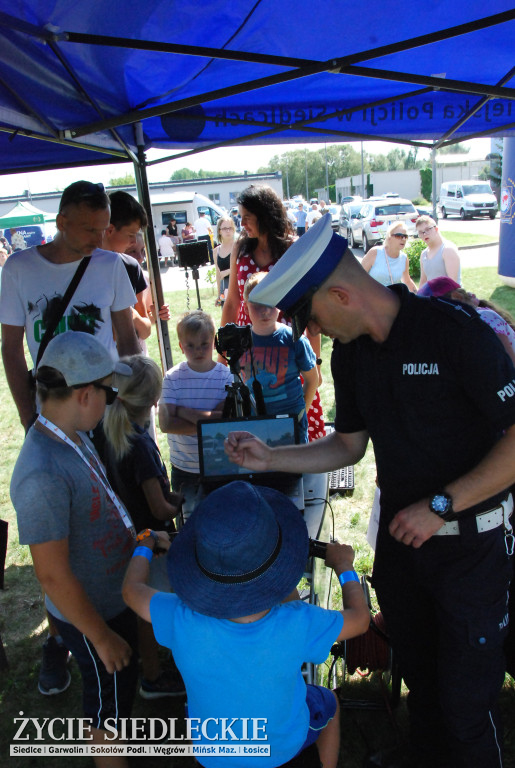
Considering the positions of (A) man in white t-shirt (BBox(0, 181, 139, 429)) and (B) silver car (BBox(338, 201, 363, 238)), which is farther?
(B) silver car (BBox(338, 201, 363, 238))

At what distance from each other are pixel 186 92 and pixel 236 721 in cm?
353

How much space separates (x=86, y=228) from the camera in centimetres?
259

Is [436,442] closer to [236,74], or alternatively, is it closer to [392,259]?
[236,74]

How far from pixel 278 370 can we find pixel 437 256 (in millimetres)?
3631

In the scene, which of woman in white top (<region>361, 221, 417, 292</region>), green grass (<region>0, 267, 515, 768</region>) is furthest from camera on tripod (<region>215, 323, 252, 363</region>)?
woman in white top (<region>361, 221, 417, 292</region>)

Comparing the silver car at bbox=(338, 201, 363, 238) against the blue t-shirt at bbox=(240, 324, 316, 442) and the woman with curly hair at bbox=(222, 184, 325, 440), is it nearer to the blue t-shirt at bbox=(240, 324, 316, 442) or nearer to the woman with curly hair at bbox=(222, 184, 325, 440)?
the woman with curly hair at bbox=(222, 184, 325, 440)

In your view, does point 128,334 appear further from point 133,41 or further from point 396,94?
point 396,94

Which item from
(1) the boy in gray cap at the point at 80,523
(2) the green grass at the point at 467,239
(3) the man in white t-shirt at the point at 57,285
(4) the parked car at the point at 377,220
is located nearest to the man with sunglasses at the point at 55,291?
(3) the man in white t-shirt at the point at 57,285

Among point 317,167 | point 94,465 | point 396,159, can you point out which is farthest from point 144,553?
point 396,159

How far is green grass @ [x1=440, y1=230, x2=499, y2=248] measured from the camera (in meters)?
19.3

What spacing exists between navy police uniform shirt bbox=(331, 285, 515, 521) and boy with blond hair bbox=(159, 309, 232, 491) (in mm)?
1229

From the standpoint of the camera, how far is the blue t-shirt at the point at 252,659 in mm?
1296

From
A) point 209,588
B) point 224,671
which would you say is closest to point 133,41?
point 209,588

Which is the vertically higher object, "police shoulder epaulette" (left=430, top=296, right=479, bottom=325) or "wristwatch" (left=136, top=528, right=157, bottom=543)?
"police shoulder epaulette" (left=430, top=296, right=479, bottom=325)
